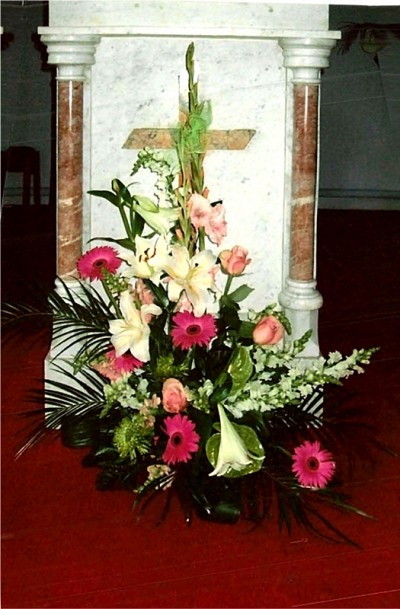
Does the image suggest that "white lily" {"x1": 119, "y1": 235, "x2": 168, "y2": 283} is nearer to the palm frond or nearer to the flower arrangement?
the flower arrangement

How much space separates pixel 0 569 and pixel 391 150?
8.30 meters

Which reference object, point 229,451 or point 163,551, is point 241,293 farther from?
point 163,551

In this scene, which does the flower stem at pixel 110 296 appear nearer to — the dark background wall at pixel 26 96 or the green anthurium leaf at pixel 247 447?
the green anthurium leaf at pixel 247 447

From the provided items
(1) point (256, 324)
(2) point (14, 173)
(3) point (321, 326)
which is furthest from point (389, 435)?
(2) point (14, 173)

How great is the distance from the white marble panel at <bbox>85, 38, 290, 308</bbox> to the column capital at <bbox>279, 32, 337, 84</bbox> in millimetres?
99

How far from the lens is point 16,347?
4586 mm

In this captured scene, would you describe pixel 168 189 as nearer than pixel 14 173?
Yes

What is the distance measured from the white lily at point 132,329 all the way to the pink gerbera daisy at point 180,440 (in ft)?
0.77

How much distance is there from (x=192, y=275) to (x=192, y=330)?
0.16m

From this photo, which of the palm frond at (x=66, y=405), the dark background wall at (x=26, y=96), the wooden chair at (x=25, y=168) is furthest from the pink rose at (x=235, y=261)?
the dark background wall at (x=26, y=96)

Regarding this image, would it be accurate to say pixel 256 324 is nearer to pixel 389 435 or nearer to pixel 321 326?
pixel 389 435

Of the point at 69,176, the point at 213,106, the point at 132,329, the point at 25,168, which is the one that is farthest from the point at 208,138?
the point at 25,168

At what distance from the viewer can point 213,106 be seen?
137 inches

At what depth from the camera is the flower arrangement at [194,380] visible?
2.73m
